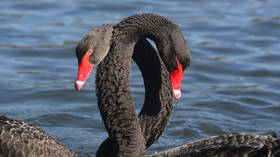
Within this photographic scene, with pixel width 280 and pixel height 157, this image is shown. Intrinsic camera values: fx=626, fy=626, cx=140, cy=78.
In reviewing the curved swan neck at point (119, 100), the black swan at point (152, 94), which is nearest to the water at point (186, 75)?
the black swan at point (152, 94)

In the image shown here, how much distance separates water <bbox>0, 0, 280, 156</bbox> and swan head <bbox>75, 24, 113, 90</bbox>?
155 cm

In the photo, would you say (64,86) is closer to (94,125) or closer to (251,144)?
(94,125)

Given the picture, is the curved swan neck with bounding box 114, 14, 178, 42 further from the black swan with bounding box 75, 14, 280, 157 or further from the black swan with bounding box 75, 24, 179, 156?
the black swan with bounding box 75, 24, 179, 156

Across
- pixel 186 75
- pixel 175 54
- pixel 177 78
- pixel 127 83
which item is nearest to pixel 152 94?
pixel 127 83

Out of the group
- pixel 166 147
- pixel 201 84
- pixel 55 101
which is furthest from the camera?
pixel 201 84

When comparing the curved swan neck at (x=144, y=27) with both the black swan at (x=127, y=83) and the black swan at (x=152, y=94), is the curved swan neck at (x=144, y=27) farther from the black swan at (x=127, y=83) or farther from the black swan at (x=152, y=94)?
the black swan at (x=152, y=94)

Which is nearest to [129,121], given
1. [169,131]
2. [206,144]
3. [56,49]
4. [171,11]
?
[206,144]

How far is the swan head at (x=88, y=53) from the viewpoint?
425cm

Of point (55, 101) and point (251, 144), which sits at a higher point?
point (251, 144)

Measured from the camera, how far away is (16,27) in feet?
32.6

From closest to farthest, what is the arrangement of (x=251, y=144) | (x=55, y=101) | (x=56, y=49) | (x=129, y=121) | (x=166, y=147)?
(x=251, y=144), (x=129, y=121), (x=166, y=147), (x=55, y=101), (x=56, y=49)

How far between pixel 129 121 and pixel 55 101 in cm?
273

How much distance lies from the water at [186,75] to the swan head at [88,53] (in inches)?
61.2

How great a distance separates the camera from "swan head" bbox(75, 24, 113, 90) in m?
4.25
